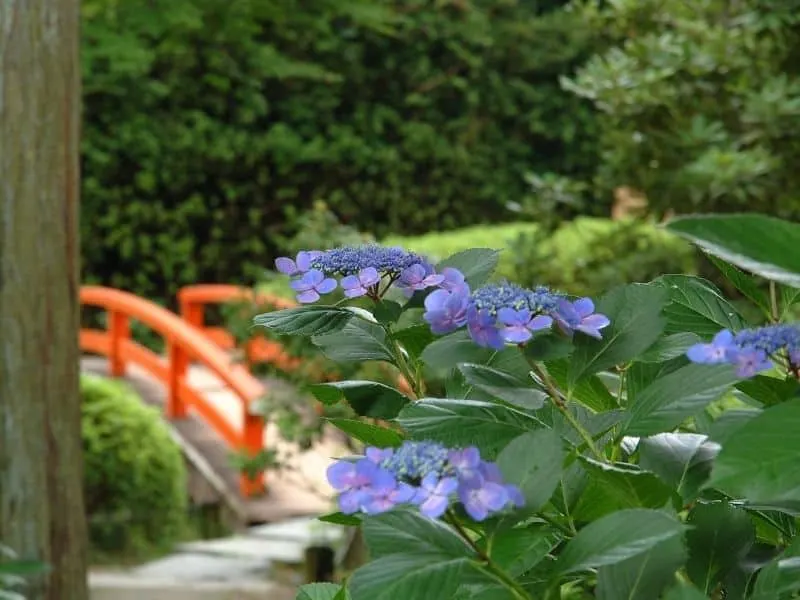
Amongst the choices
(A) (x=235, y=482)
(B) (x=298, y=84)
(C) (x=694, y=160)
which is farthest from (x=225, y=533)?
(B) (x=298, y=84)

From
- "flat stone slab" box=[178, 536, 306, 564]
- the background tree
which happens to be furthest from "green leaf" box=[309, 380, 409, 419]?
"flat stone slab" box=[178, 536, 306, 564]

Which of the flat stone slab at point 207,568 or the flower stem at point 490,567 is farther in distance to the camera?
the flat stone slab at point 207,568

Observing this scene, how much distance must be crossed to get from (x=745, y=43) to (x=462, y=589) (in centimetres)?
380

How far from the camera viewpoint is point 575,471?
670mm

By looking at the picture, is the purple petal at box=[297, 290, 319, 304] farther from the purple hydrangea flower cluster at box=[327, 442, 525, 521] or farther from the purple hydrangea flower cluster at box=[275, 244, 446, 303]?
the purple hydrangea flower cluster at box=[327, 442, 525, 521]

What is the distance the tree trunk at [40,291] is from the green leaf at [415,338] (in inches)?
101

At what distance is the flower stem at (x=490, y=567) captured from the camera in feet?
1.79

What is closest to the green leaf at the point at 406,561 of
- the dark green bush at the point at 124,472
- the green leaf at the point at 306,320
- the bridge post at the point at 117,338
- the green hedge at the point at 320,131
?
the green leaf at the point at 306,320

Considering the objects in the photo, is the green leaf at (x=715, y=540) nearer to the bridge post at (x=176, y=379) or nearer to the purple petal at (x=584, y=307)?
the purple petal at (x=584, y=307)

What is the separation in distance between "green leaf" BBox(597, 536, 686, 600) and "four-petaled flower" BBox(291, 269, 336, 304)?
0.78 feet

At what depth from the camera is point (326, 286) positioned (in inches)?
28.6

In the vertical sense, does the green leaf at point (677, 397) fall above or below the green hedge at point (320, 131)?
above

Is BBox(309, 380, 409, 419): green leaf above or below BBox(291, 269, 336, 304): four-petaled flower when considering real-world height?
below

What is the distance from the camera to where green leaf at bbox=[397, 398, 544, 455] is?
0.62 meters
